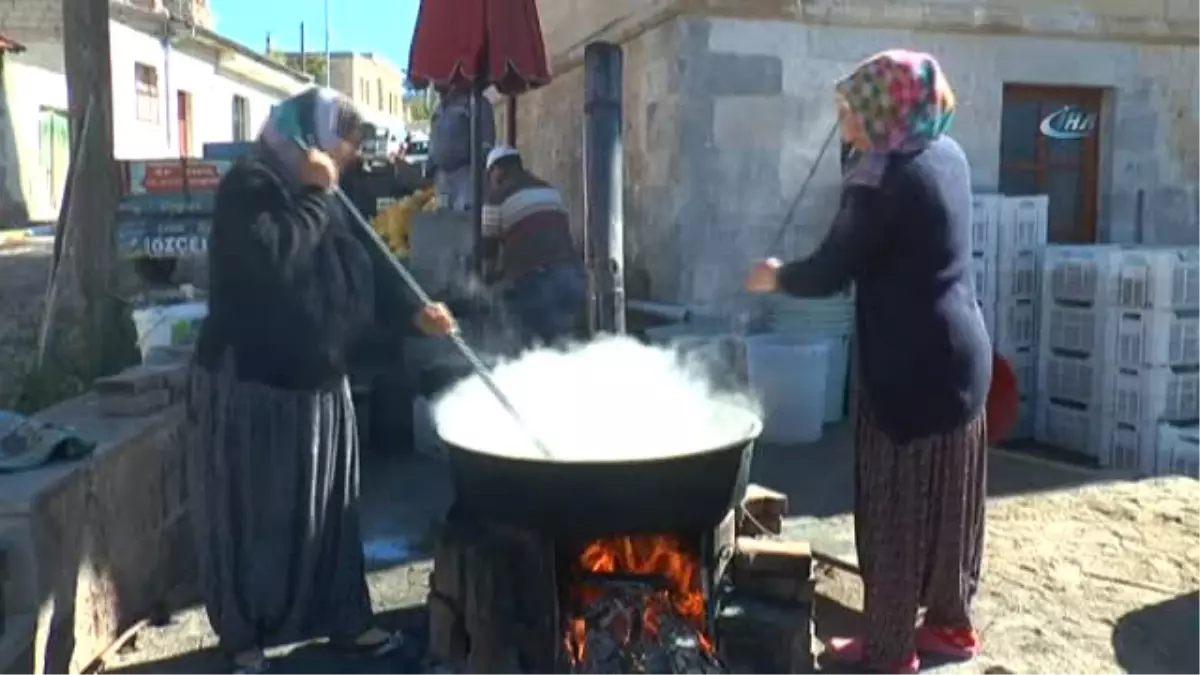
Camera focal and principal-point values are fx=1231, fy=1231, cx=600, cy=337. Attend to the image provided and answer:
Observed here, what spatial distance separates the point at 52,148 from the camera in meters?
22.9

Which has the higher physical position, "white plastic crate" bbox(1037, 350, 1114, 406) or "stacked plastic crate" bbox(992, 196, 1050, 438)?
"stacked plastic crate" bbox(992, 196, 1050, 438)

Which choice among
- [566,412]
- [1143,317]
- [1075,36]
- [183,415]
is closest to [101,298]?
[183,415]

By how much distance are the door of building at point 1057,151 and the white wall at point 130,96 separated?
43.7 feet

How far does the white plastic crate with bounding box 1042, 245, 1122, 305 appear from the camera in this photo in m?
6.76

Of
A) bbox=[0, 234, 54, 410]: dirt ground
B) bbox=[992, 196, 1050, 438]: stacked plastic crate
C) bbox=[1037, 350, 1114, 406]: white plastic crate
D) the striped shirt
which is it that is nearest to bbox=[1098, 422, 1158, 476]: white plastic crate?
bbox=[1037, 350, 1114, 406]: white plastic crate

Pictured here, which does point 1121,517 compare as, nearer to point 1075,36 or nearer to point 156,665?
point 156,665

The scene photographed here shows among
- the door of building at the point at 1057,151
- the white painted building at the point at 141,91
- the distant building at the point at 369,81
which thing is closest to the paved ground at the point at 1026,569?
the door of building at the point at 1057,151

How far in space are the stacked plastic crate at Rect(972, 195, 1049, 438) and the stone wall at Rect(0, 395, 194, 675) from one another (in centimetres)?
487

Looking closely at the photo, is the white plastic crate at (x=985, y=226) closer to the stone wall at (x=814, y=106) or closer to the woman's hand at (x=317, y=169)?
the stone wall at (x=814, y=106)

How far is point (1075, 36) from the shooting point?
28.0 ft

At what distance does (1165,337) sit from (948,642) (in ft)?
11.4

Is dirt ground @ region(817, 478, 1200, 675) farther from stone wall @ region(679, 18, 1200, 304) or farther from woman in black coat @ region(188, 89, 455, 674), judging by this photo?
stone wall @ region(679, 18, 1200, 304)

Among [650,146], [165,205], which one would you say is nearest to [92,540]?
→ [650,146]

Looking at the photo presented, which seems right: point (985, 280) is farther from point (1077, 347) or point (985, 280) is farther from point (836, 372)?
point (836, 372)
